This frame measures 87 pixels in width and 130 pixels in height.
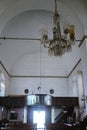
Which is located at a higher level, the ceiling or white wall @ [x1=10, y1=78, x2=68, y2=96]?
the ceiling

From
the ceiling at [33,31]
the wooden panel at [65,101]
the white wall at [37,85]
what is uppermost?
the ceiling at [33,31]

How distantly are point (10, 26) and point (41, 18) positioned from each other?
182 centimetres

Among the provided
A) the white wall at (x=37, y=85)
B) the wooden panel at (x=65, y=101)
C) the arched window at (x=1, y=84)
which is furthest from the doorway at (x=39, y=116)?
the arched window at (x=1, y=84)

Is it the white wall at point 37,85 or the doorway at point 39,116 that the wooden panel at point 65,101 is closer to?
the doorway at point 39,116

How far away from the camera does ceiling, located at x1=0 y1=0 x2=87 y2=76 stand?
8.62 metres

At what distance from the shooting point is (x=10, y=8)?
337 inches

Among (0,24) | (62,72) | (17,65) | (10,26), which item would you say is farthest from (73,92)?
(0,24)

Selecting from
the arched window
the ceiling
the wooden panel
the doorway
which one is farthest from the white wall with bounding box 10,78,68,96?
the wooden panel

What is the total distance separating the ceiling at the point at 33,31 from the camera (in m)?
8.62

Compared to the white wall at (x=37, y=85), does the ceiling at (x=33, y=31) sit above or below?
above

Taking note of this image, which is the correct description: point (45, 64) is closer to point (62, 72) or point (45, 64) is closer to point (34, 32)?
point (62, 72)

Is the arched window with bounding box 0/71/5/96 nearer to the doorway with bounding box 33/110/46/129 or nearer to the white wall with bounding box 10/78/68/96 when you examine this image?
the white wall with bounding box 10/78/68/96

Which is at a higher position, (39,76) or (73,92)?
(39,76)

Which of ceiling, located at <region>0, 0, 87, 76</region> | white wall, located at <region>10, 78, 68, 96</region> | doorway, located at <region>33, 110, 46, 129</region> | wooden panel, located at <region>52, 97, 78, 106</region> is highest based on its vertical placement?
ceiling, located at <region>0, 0, 87, 76</region>
